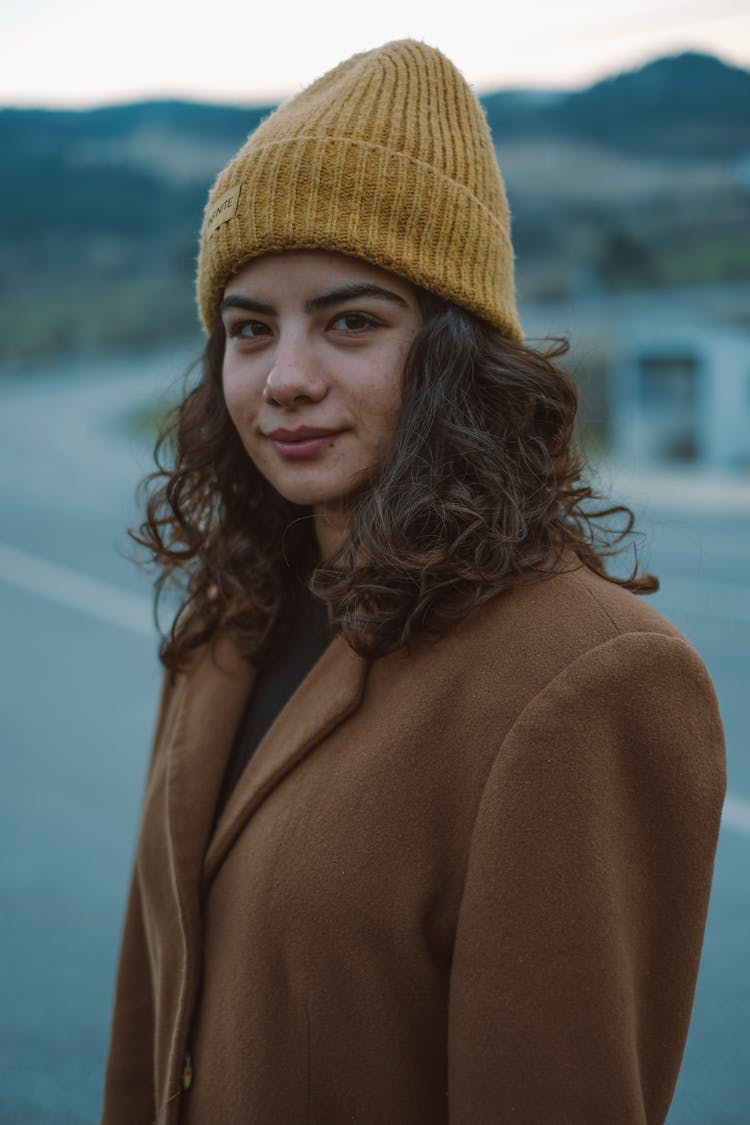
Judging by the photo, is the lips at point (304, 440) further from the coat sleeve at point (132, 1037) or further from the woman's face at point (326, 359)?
the coat sleeve at point (132, 1037)

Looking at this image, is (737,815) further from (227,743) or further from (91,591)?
(91,591)

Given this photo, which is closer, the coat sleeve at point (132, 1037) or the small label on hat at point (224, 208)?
the small label on hat at point (224, 208)

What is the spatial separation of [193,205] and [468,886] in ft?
269

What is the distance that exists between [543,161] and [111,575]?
304 ft

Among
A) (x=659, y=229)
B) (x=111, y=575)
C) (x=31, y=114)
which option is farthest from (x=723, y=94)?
(x=111, y=575)

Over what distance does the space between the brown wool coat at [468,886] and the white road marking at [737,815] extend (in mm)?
2954

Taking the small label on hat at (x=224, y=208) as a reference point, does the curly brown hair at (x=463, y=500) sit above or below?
below

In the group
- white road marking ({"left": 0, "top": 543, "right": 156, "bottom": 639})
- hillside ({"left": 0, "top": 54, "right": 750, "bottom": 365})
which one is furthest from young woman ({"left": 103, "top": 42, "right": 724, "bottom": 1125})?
hillside ({"left": 0, "top": 54, "right": 750, "bottom": 365})

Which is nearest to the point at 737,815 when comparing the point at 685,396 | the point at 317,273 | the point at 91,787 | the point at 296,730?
the point at 91,787

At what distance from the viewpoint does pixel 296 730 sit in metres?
1.58

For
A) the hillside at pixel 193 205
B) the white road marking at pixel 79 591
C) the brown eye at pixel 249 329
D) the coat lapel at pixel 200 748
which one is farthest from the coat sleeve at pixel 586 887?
the hillside at pixel 193 205

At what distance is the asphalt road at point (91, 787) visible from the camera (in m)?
2.96

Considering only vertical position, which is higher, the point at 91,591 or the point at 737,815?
the point at 737,815

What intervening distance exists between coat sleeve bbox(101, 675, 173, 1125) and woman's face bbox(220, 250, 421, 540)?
3.09 feet
